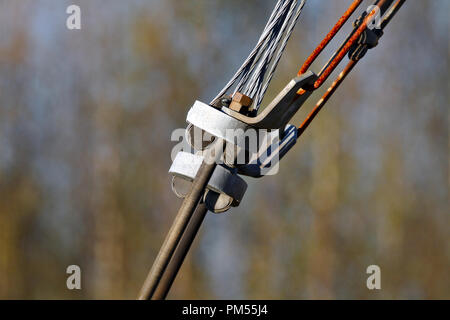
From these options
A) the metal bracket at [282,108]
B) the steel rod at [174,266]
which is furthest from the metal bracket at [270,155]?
the steel rod at [174,266]

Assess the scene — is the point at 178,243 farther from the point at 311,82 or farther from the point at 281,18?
the point at 281,18

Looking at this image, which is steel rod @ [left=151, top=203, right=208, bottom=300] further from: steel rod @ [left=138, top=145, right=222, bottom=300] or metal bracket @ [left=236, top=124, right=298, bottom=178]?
metal bracket @ [left=236, top=124, right=298, bottom=178]

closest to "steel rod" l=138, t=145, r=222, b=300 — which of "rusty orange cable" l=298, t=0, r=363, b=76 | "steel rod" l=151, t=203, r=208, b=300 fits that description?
"steel rod" l=151, t=203, r=208, b=300

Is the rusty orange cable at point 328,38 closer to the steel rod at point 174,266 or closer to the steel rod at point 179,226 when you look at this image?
the steel rod at point 179,226

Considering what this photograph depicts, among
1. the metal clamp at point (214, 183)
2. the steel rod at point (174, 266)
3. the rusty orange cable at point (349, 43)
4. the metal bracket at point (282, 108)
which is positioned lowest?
the steel rod at point (174, 266)

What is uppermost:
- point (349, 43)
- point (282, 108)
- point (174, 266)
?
point (349, 43)

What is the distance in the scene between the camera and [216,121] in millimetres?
1289

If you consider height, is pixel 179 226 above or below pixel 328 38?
below

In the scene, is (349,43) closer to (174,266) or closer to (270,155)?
(270,155)

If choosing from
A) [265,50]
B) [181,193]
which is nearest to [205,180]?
[181,193]

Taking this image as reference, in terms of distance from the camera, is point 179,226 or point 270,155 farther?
point 270,155

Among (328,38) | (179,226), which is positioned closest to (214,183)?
(179,226)

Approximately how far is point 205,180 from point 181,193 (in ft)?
0.20

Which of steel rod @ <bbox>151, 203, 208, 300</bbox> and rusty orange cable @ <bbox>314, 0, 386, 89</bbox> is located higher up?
rusty orange cable @ <bbox>314, 0, 386, 89</bbox>
